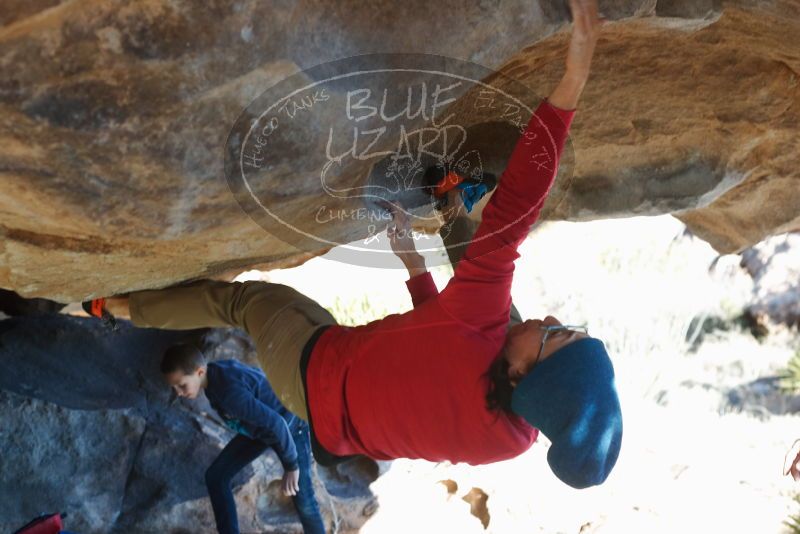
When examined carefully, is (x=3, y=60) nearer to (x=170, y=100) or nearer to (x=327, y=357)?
(x=170, y=100)

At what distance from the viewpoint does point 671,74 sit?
2412mm

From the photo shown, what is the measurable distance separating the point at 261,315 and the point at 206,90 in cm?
95

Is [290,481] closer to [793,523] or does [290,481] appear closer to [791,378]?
[793,523]

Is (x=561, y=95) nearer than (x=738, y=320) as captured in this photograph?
Yes

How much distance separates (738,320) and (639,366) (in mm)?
1690

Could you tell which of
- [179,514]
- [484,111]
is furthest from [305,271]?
[484,111]

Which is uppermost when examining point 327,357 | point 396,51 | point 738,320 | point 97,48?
point 97,48

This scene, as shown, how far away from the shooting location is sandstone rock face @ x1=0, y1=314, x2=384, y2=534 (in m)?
2.73

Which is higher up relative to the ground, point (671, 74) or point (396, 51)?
point (396, 51)

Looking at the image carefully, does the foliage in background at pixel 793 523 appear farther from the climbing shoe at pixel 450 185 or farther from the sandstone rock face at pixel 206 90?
the climbing shoe at pixel 450 185

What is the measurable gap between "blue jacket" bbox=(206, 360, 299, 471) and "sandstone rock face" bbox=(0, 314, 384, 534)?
407 mm

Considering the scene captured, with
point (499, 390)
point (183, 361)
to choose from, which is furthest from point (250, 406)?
point (499, 390)

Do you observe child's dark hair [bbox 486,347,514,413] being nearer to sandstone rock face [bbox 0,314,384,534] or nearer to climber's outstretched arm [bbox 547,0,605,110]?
climber's outstretched arm [bbox 547,0,605,110]

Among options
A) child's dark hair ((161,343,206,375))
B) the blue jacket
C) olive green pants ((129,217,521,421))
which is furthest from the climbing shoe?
child's dark hair ((161,343,206,375))
